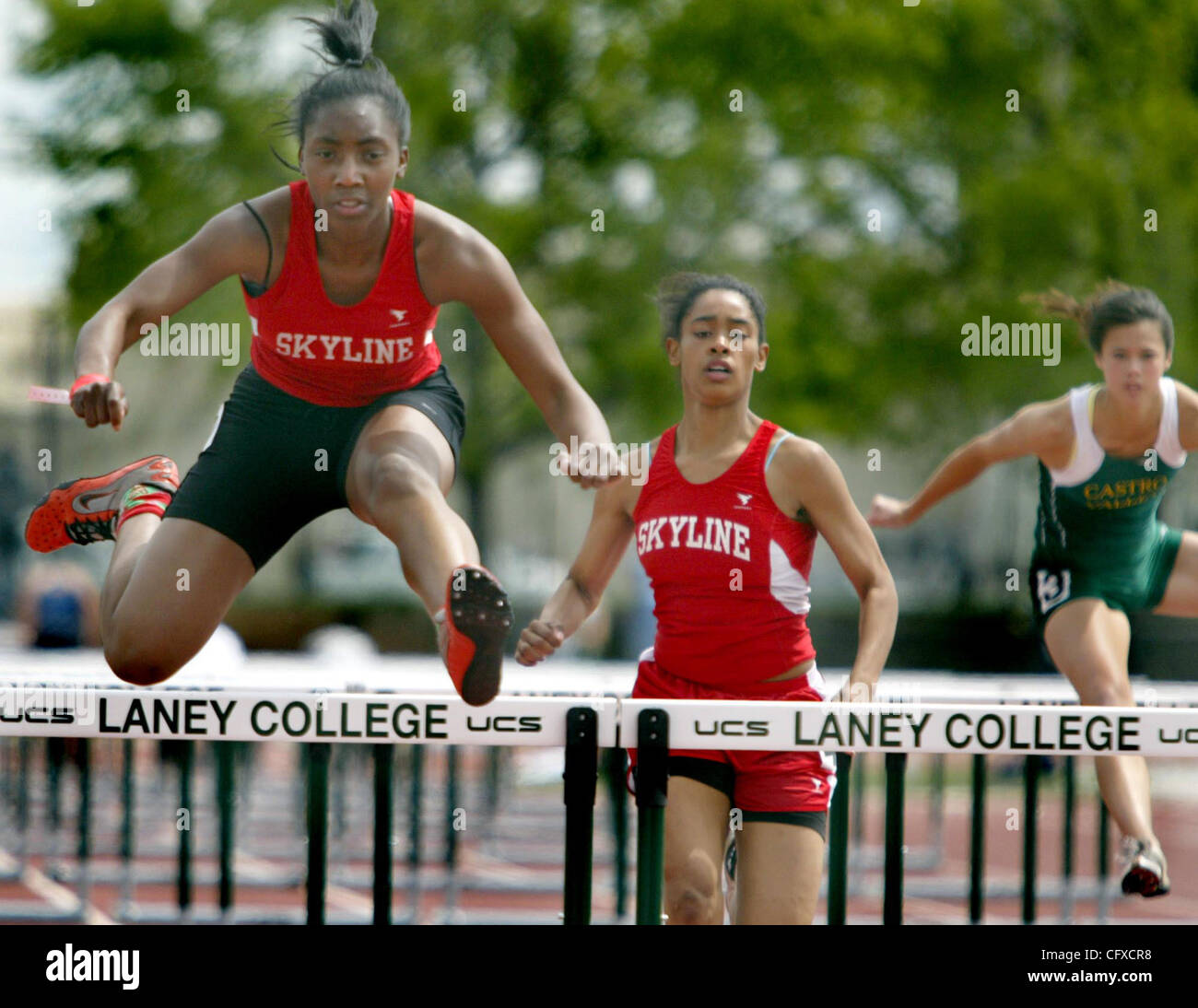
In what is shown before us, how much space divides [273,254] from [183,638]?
996 millimetres

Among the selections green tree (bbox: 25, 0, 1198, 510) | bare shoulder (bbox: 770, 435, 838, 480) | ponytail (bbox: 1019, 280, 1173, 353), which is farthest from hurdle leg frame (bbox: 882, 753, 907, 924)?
green tree (bbox: 25, 0, 1198, 510)

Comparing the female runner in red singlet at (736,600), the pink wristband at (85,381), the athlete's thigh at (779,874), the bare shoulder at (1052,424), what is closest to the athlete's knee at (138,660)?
the pink wristband at (85,381)

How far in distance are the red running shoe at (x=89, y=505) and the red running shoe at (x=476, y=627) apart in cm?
123

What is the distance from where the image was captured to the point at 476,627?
353 centimetres

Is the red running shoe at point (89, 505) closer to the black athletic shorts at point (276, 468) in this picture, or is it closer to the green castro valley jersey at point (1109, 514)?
the black athletic shorts at point (276, 468)

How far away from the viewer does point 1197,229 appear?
14.0 meters

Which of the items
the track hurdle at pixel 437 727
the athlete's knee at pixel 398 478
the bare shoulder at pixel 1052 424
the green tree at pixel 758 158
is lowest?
the track hurdle at pixel 437 727

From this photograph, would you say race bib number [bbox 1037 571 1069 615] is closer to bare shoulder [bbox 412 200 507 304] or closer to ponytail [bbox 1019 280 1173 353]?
ponytail [bbox 1019 280 1173 353]

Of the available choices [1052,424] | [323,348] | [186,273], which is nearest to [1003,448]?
[1052,424]

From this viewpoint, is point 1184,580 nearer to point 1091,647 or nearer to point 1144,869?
point 1091,647

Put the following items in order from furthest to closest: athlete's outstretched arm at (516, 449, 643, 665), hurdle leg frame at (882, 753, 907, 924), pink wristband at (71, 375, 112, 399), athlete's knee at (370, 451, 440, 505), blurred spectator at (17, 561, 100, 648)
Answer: blurred spectator at (17, 561, 100, 648) → athlete's outstretched arm at (516, 449, 643, 665) → hurdle leg frame at (882, 753, 907, 924) → athlete's knee at (370, 451, 440, 505) → pink wristband at (71, 375, 112, 399)

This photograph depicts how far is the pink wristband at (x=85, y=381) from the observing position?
3.67m

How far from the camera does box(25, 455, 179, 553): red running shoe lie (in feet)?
14.5
